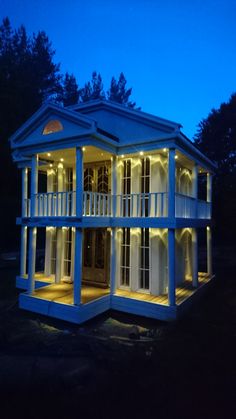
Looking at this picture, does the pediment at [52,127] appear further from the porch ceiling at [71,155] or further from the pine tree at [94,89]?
the pine tree at [94,89]

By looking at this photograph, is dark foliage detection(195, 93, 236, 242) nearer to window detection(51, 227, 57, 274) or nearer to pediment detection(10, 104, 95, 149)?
window detection(51, 227, 57, 274)

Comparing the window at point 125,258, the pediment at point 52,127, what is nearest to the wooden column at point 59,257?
the window at point 125,258

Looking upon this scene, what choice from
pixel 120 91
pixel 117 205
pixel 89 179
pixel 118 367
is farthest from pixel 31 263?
pixel 120 91

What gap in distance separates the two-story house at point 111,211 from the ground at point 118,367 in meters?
0.81

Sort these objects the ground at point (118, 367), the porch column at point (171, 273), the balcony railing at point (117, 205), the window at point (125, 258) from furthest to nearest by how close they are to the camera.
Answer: the window at point (125, 258) < the balcony railing at point (117, 205) < the porch column at point (171, 273) < the ground at point (118, 367)

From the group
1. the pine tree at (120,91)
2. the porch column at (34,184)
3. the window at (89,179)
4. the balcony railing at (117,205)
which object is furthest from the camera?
the pine tree at (120,91)

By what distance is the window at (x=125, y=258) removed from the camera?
33.4 feet

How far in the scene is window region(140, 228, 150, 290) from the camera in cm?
982

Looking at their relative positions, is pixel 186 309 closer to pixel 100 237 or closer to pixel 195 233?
pixel 195 233

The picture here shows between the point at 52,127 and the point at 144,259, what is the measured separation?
5712 mm

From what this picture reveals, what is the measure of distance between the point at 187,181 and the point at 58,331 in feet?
28.2

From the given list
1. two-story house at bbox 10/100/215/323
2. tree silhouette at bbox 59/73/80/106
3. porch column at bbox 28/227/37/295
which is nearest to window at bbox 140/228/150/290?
two-story house at bbox 10/100/215/323

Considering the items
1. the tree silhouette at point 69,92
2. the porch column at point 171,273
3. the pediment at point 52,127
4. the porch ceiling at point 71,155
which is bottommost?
the porch column at point 171,273

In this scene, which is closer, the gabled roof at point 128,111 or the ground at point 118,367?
the ground at point 118,367
